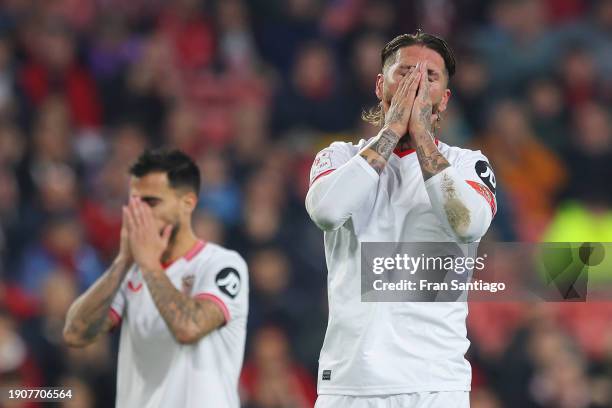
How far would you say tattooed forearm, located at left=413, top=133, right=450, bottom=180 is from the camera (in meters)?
4.16

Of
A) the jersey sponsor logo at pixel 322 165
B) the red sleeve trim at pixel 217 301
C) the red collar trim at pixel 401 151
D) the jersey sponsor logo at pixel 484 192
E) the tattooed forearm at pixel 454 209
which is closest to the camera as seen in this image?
the tattooed forearm at pixel 454 209

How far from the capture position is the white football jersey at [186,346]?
205 inches

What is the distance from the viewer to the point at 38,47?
10188mm

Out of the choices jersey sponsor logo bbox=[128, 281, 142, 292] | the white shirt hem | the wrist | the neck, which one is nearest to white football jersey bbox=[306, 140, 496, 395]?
the white shirt hem

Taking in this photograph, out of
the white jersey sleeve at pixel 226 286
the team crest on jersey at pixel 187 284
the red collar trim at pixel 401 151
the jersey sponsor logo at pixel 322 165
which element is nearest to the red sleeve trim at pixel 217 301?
the white jersey sleeve at pixel 226 286

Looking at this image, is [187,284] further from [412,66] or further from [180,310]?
[412,66]

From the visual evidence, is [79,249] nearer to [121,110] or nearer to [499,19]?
[121,110]

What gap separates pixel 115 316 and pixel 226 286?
0.56 meters

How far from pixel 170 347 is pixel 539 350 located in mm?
3499

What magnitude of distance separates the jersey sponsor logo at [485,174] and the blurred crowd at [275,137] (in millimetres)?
3296

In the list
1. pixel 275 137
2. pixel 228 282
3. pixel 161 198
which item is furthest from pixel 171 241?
pixel 275 137

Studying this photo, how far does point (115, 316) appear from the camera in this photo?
547 centimetres

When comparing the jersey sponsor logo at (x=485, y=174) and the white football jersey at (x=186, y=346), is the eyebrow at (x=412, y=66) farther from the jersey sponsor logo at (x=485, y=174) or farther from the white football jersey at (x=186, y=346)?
the white football jersey at (x=186, y=346)

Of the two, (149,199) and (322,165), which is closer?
(322,165)
